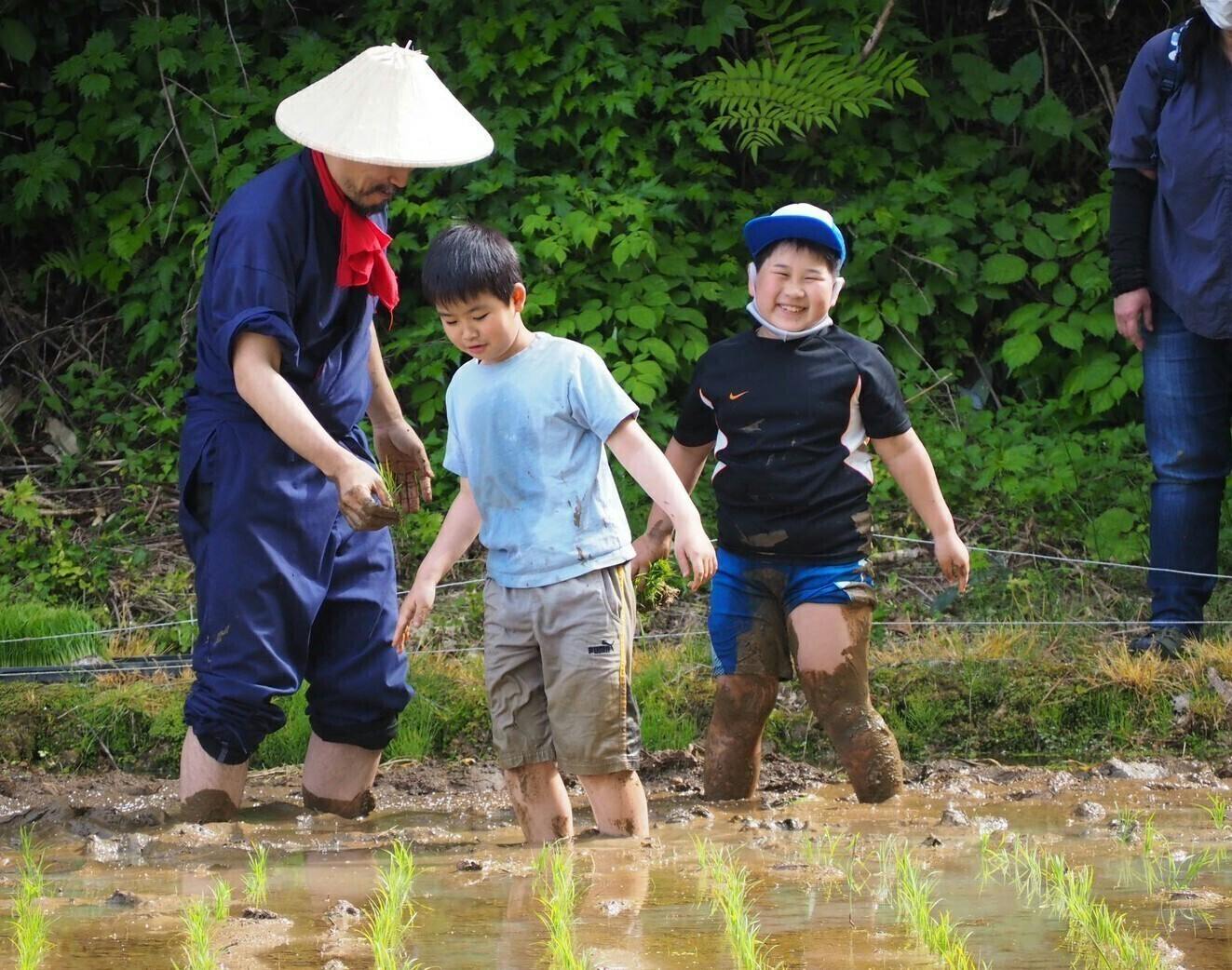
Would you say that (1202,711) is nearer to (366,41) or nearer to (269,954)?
(269,954)

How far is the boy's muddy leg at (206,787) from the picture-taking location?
4148 mm

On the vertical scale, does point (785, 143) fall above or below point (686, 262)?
above

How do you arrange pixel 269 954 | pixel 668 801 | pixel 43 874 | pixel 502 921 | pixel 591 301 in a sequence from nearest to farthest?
1. pixel 269 954
2. pixel 502 921
3. pixel 43 874
4. pixel 668 801
5. pixel 591 301

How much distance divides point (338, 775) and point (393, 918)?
1.59 metres

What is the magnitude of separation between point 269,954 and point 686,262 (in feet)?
16.1

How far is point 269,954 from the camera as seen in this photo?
2.88 meters

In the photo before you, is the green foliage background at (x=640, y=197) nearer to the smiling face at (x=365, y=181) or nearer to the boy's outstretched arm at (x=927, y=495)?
the boy's outstretched arm at (x=927, y=495)

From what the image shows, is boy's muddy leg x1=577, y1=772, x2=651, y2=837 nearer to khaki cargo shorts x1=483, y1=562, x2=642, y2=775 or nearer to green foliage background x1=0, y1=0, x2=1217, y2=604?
khaki cargo shorts x1=483, y1=562, x2=642, y2=775

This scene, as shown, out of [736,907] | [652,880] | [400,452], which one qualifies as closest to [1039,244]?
[400,452]

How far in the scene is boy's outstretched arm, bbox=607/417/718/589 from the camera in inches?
145

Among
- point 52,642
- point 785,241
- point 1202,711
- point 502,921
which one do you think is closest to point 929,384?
point 1202,711

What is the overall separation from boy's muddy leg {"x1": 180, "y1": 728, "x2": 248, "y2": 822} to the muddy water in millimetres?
76

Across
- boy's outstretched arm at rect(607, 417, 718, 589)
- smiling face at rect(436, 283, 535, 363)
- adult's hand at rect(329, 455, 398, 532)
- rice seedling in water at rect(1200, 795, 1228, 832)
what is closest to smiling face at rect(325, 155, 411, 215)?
smiling face at rect(436, 283, 535, 363)

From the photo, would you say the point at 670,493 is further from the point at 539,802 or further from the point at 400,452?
the point at 400,452
